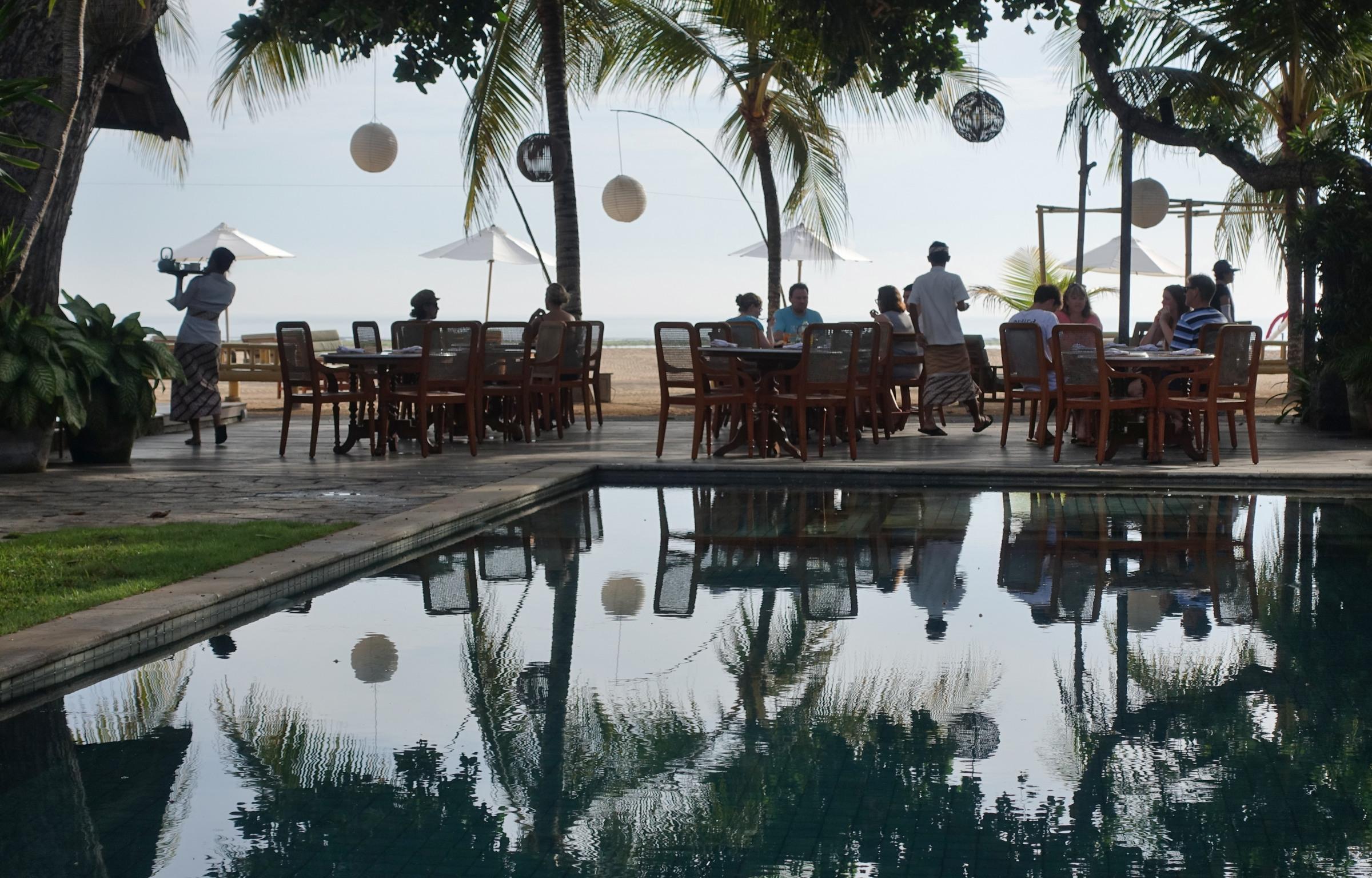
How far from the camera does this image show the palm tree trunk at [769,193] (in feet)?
60.9

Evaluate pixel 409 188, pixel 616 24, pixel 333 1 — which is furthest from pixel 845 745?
pixel 409 188

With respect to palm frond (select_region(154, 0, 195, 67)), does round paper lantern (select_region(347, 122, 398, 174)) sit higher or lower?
lower

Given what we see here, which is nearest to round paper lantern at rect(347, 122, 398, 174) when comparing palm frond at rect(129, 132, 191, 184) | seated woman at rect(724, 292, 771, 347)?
palm frond at rect(129, 132, 191, 184)

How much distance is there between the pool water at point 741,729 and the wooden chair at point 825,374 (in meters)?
3.35

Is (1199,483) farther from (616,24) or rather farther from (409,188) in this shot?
(409,188)

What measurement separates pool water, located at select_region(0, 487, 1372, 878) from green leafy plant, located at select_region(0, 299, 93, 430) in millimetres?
3843

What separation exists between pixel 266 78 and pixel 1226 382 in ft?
37.7

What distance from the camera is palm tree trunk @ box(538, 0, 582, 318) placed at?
47.8 ft

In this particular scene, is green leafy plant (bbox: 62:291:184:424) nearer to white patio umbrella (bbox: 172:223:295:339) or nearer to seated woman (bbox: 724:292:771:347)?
seated woman (bbox: 724:292:771:347)

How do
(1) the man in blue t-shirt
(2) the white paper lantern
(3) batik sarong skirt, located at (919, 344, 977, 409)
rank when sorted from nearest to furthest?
(3) batik sarong skirt, located at (919, 344, 977, 409) < (1) the man in blue t-shirt < (2) the white paper lantern

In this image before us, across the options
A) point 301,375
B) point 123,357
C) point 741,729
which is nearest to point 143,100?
point 301,375

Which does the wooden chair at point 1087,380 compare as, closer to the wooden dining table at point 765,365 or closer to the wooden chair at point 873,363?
the wooden chair at point 873,363

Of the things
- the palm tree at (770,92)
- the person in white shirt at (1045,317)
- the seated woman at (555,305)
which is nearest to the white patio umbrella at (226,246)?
the palm tree at (770,92)

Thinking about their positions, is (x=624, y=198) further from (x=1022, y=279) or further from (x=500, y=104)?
(x=1022, y=279)
